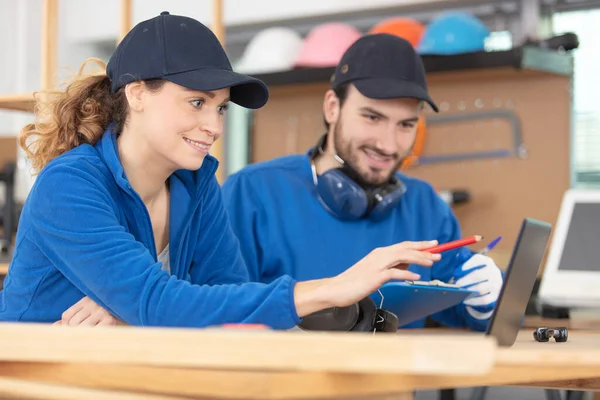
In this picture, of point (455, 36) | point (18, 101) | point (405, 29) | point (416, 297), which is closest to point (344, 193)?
point (416, 297)

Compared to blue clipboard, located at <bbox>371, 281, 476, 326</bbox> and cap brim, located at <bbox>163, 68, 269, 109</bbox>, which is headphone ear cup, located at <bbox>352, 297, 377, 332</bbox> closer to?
blue clipboard, located at <bbox>371, 281, 476, 326</bbox>

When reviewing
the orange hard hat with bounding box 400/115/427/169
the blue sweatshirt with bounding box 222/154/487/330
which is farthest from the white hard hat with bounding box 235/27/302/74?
the blue sweatshirt with bounding box 222/154/487/330

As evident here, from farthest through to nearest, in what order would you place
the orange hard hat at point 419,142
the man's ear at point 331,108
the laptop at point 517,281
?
the orange hard hat at point 419,142 → the man's ear at point 331,108 → the laptop at point 517,281

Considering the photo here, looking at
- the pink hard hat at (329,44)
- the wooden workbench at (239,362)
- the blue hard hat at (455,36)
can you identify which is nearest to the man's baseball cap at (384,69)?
the wooden workbench at (239,362)

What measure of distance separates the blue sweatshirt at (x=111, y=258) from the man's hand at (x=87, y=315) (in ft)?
0.04

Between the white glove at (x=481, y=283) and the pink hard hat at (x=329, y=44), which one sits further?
the pink hard hat at (x=329, y=44)

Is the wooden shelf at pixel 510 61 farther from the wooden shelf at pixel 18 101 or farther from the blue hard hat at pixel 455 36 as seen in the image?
the wooden shelf at pixel 18 101

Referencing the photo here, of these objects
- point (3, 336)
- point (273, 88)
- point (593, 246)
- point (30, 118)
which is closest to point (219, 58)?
point (3, 336)

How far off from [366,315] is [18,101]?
5.00ft

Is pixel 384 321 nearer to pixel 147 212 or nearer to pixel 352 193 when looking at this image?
pixel 147 212

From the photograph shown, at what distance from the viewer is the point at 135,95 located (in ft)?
5.36

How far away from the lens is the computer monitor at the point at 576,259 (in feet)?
8.17

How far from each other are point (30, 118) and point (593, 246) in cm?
431

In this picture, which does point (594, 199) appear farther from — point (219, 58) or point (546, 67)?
point (546, 67)
